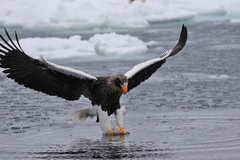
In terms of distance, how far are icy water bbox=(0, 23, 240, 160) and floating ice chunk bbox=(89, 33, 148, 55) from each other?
43.3 inches

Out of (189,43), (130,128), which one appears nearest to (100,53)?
(189,43)

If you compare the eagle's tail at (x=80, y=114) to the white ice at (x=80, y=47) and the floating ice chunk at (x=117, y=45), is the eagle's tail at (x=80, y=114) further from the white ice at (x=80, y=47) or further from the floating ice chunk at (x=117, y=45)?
the floating ice chunk at (x=117, y=45)

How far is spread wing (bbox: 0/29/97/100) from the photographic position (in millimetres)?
6590

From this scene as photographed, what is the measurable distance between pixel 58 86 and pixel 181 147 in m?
1.94

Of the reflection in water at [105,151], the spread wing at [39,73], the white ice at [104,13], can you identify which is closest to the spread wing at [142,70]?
the spread wing at [39,73]

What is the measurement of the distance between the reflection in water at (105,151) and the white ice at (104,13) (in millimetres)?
13664

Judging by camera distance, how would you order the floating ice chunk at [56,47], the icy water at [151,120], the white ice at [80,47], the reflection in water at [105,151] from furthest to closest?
the white ice at [80,47] → the floating ice chunk at [56,47] → the icy water at [151,120] → the reflection in water at [105,151]

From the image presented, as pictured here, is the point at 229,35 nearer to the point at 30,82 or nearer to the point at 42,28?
the point at 42,28

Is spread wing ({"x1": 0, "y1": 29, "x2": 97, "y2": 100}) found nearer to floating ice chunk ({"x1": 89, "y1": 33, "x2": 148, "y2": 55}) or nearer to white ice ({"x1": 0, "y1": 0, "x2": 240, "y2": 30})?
floating ice chunk ({"x1": 89, "y1": 33, "x2": 148, "y2": 55})

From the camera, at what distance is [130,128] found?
6.77 m

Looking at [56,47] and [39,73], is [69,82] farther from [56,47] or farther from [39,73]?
[56,47]

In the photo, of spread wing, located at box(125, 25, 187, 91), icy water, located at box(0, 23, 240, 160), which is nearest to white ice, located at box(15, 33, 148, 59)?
icy water, located at box(0, 23, 240, 160)

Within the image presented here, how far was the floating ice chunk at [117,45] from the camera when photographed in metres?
13.6

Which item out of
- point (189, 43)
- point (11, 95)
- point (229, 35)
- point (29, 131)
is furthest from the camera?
point (229, 35)
